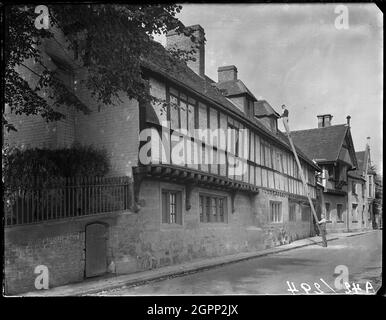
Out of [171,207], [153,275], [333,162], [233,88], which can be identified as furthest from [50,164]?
[333,162]

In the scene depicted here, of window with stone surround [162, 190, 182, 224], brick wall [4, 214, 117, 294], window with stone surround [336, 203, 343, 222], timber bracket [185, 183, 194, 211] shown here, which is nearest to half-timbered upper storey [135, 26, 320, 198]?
timber bracket [185, 183, 194, 211]

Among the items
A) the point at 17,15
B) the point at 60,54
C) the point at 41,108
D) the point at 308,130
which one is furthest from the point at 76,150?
the point at 308,130

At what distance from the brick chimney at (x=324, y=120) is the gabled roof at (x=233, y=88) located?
867 millimetres

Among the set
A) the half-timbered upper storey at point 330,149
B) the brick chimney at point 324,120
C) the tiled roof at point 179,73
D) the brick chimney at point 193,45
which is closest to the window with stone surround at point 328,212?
the half-timbered upper storey at point 330,149

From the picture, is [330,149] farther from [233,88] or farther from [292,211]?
[233,88]

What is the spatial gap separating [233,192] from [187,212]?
691 mm

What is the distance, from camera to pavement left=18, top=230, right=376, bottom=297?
4348mm

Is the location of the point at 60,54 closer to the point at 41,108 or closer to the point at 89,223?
the point at 41,108

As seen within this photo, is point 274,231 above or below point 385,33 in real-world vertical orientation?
below

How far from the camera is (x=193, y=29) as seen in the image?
4871 millimetres

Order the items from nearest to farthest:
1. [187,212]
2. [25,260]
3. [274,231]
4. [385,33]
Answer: [25,260] < [385,33] < [187,212] < [274,231]

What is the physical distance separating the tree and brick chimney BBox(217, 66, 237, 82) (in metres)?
0.53

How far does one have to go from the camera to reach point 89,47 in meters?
4.73

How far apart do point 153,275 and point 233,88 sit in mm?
2397
